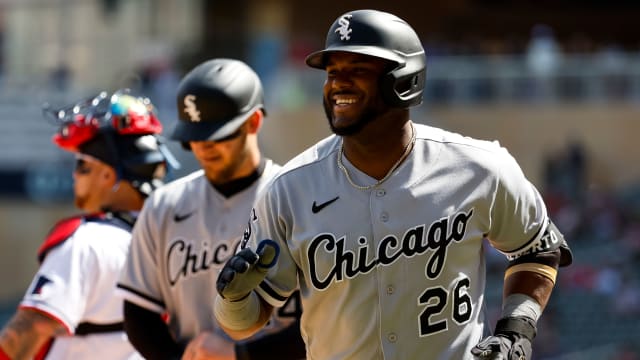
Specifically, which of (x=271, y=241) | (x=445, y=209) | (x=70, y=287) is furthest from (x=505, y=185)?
(x=70, y=287)

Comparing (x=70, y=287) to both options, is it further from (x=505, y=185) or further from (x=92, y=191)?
(x=505, y=185)

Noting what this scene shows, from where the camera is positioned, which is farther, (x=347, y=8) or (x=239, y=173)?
(x=347, y=8)

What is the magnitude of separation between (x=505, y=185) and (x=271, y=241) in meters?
0.75

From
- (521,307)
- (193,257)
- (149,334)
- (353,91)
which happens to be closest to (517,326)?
(521,307)

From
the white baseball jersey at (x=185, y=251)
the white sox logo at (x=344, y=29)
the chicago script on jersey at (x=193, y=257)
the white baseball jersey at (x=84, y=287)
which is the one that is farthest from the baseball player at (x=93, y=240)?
the white sox logo at (x=344, y=29)

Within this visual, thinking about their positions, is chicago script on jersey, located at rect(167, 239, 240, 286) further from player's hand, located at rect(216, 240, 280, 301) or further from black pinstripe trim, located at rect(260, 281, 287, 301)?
player's hand, located at rect(216, 240, 280, 301)

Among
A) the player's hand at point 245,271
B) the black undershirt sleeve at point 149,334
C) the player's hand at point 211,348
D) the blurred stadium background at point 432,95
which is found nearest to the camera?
the player's hand at point 245,271

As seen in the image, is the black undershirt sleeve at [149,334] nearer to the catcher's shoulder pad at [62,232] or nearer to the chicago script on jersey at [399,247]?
the catcher's shoulder pad at [62,232]

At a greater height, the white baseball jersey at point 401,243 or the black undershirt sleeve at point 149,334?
the white baseball jersey at point 401,243

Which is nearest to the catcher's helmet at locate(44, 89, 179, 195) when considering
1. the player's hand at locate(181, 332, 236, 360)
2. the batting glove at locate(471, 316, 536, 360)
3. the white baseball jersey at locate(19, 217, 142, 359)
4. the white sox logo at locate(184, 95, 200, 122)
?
the white baseball jersey at locate(19, 217, 142, 359)

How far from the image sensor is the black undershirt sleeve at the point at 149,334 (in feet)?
16.3

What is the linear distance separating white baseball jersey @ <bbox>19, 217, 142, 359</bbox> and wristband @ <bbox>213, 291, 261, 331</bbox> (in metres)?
1.29

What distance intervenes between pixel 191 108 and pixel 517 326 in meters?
1.64

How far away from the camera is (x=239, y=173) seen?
508cm
